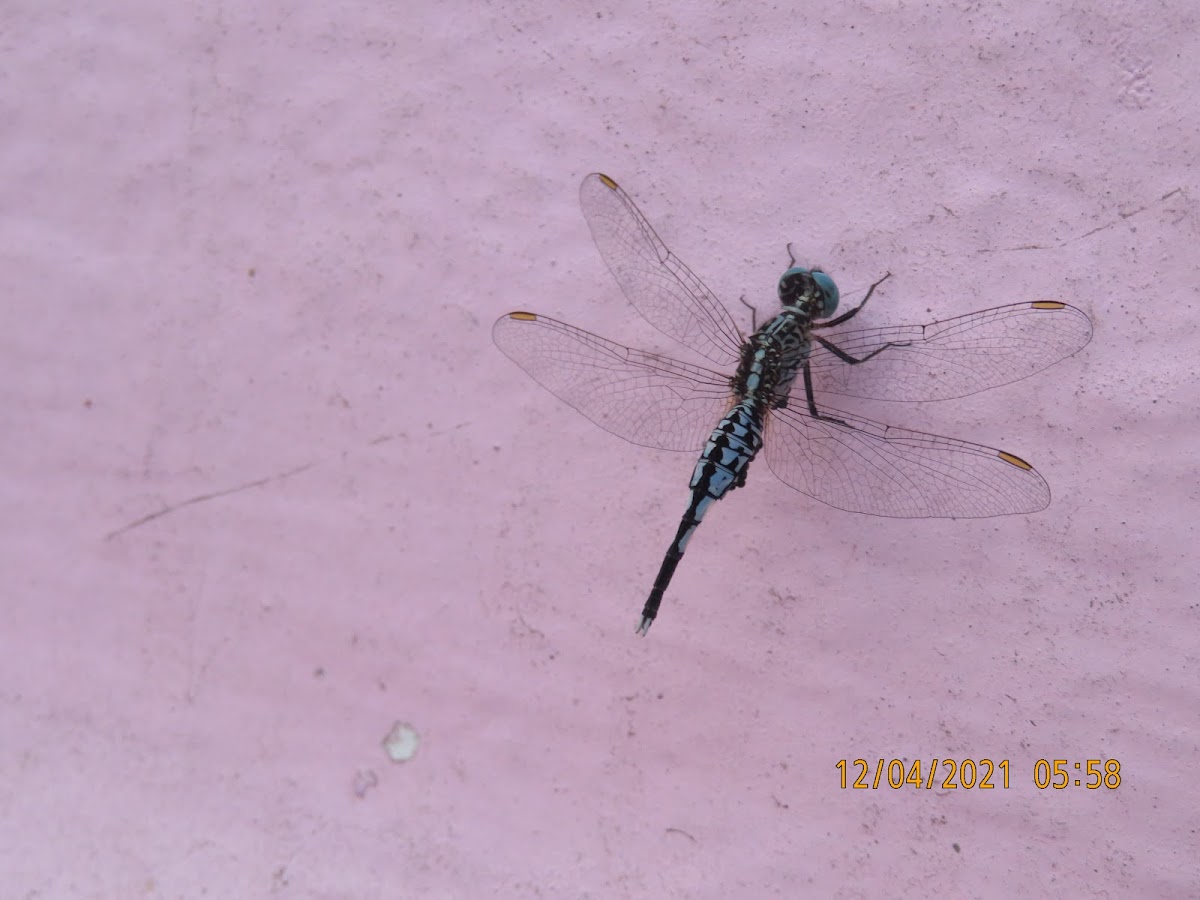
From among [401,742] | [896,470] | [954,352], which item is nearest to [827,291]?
[954,352]

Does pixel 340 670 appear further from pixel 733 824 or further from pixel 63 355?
pixel 63 355

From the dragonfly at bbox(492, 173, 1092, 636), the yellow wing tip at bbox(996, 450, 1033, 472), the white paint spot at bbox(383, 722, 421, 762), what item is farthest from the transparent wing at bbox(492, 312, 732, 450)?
the white paint spot at bbox(383, 722, 421, 762)

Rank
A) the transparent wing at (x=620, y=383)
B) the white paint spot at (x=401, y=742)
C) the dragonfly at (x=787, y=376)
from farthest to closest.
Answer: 1. the white paint spot at (x=401, y=742)
2. the transparent wing at (x=620, y=383)
3. the dragonfly at (x=787, y=376)

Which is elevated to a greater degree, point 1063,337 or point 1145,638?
point 1063,337

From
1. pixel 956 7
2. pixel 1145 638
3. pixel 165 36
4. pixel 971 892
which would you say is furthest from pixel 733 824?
pixel 165 36
